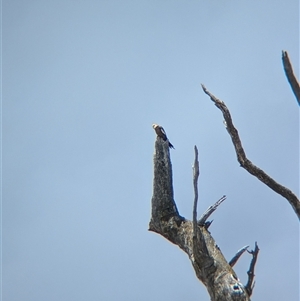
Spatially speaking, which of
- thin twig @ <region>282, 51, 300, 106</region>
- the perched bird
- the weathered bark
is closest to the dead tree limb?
the weathered bark

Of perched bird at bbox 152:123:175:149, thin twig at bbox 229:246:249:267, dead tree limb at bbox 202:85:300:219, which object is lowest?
thin twig at bbox 229:246:249:267

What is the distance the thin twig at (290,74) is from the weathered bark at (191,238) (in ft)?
11.7

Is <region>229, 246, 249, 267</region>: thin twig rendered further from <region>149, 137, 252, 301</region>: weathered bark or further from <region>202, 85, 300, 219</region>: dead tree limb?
<region>202, 85, 300, 219</region>: dead tree limb

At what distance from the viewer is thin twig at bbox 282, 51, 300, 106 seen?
6834mm

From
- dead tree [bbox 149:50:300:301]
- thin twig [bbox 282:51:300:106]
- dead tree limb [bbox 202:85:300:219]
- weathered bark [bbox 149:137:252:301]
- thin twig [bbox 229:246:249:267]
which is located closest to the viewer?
thin twig [bbox 282:51:300:106]

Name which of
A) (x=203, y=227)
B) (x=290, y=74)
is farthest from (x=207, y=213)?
(x=290, y=74)

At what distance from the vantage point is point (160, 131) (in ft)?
37.3

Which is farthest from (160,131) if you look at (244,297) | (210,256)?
(244,297)

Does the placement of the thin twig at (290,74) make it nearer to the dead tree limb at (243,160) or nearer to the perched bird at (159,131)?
the dead tree limb at (243,160)

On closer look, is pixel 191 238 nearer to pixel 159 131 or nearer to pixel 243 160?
pixel 243 160

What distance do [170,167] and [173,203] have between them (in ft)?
3.08

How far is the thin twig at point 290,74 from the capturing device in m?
6.83

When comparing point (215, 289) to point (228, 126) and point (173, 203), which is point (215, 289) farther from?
point (228, 126)

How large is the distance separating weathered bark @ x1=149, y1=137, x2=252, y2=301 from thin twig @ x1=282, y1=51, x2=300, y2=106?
358cm
